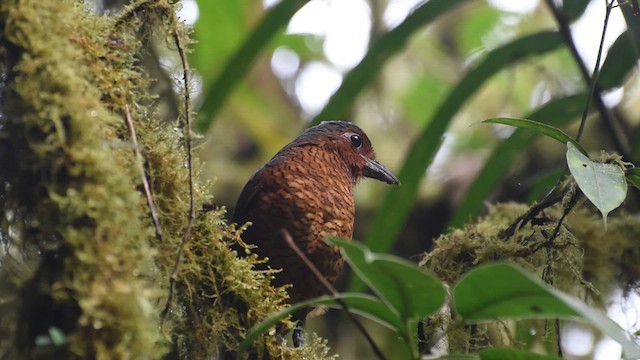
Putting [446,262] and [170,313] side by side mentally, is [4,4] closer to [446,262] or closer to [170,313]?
[170,313]

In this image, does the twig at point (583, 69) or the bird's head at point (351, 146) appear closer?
the bird's head at point (351, 146)

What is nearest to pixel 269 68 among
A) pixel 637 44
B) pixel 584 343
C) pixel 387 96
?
pixel 387 96

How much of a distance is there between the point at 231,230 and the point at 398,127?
11.7ft

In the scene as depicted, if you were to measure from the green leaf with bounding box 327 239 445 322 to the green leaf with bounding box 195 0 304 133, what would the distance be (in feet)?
5.45

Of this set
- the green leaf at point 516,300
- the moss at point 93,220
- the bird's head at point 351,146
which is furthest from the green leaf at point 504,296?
the bird's head at point 351,146

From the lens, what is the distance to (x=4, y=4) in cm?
168

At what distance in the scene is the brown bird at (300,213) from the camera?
2.39 meters

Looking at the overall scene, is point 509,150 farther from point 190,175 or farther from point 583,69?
point 190,175

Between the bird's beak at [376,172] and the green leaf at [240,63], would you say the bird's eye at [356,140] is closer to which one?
the bird's beak at [376,172]

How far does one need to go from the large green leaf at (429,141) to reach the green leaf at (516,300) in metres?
1.49

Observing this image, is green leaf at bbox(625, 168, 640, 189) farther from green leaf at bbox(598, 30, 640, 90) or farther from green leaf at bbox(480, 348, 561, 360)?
green leaf at bbox(598, 30, 640, 90)

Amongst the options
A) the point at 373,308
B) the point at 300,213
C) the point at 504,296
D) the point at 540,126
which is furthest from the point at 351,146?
the point at 504,296

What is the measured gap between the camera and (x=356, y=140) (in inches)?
114

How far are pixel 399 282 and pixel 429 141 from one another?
1598mm
